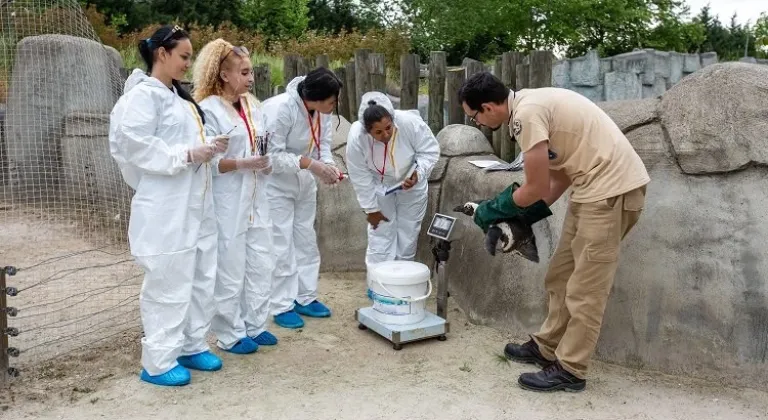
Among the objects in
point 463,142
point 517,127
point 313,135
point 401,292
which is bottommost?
point 401,292

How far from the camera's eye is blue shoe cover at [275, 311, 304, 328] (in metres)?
4.89

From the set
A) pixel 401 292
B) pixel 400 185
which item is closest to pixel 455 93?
pixel 400 185

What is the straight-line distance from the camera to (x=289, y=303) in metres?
4.92

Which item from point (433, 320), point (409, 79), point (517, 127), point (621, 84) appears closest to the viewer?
point (517, 127)

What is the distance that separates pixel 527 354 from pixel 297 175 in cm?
180

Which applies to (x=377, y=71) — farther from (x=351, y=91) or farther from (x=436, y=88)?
(x=436, y=88)

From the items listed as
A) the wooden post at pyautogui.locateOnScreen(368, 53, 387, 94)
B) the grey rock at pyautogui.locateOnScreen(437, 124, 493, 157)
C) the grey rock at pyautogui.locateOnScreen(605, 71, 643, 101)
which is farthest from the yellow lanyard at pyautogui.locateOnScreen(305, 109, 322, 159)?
the grey rock at pyautogui.locateOnScreen(605, 71, 643, 101)

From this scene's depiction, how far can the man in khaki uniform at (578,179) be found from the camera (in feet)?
11.5

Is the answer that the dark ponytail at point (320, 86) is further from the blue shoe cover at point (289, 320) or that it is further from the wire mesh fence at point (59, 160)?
the wire mesh fence at point (59, 160)

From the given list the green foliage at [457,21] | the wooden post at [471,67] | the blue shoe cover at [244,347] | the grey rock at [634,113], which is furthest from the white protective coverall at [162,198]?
the green foliage at [457,21]

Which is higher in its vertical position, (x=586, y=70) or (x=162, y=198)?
(x=586, y=70)

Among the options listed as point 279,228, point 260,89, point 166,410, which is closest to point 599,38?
point 260,89

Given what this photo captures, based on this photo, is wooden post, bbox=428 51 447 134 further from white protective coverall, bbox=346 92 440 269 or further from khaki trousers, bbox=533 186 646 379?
khaki trousers, bbox=533 186 646 379

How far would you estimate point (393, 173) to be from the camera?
521 centimetres
